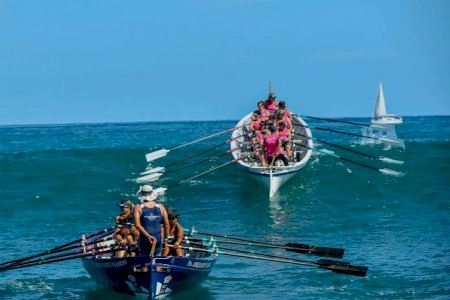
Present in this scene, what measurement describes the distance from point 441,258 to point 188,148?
71.0 ft

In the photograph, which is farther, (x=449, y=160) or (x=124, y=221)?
(x=449, y=160)

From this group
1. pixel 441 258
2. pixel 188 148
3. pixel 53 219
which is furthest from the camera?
pixel 188 148

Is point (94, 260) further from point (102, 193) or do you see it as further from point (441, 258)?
point (102, 193)

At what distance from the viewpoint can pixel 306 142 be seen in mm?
30875

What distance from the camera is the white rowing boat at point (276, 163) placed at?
26.8 metres

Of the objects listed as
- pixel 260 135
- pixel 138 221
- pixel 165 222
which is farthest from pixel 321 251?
pixel 260 135

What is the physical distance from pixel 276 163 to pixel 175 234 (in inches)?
423

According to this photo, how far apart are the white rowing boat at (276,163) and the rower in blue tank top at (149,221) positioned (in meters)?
11.0

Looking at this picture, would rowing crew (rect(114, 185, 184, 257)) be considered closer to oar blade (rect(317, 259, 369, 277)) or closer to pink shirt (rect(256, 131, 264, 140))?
oar blade (rect(317, 259, 369, 277))

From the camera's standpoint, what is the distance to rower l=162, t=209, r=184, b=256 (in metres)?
16.7

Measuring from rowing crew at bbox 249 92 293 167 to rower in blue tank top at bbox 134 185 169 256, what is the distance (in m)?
11.4

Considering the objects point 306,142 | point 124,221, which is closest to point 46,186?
point 306,142

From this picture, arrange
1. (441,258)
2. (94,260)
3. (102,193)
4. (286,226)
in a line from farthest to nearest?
1. (102,193)
2. (286,226)
3. (441,258)
4. (94,260)

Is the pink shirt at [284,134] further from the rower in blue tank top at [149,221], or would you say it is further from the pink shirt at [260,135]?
the rower in blue tank top at [149,221]
